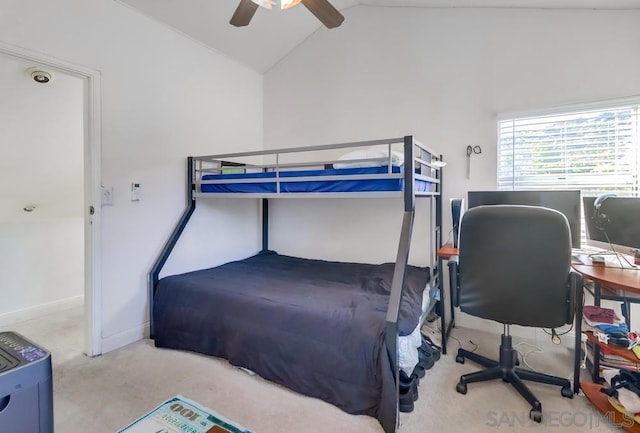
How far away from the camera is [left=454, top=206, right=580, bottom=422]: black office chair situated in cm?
166

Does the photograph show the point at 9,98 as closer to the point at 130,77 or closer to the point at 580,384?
the point at 130,77

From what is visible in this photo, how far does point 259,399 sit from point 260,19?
3143 mm

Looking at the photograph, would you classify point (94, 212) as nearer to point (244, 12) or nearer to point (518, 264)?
point (244, 12)

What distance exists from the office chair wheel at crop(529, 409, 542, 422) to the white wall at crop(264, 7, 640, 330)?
1.57m

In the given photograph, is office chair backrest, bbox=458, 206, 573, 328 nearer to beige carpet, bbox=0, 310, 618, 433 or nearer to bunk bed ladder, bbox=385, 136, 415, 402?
bunk bed ladder, bbox=385, 136, 415, 402

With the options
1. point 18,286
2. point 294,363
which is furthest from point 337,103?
point 18,286

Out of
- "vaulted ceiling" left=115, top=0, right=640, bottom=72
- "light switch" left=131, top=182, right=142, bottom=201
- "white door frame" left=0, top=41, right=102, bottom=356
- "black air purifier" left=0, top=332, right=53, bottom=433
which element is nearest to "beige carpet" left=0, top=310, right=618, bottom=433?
"white door frame" left=0, top=41, right=102, bottom=356

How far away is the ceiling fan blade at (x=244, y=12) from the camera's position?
1.92 metres

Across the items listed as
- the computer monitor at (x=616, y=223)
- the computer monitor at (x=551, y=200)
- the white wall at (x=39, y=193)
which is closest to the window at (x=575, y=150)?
the computer monitor at (x=551, y=200)

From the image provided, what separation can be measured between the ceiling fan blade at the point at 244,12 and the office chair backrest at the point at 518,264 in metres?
1.80

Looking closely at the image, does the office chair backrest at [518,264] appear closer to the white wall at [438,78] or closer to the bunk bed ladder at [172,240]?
the white wall at [438,78]

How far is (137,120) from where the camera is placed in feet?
8.22

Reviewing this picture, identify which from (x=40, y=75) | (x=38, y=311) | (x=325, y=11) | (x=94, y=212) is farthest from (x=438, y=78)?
(x=38, y=311)

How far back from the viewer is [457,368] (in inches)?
84.0
